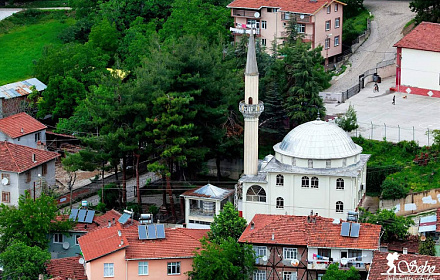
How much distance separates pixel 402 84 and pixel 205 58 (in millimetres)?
22130

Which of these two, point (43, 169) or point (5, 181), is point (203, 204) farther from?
point (5, 181)

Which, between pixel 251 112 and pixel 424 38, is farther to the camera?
pixel 424 38

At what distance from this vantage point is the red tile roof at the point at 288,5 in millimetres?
123562

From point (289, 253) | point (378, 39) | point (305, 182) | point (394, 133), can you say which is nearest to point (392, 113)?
point (394, 133)

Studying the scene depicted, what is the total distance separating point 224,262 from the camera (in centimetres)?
8338

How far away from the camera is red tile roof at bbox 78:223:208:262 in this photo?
8538 cm

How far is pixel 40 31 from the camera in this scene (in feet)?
474

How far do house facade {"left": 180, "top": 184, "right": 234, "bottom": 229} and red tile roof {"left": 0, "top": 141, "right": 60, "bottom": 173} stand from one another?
14.1 metres

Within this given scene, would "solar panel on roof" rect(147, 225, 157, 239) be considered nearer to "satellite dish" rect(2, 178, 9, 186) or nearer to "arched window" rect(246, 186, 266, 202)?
"arched window" rect(246, 186, 266, 202)

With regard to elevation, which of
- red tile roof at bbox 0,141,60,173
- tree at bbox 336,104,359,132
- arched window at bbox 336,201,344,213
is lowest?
arched window at bbox 336,201,344,213

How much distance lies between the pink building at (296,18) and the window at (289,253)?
40433 millimetres

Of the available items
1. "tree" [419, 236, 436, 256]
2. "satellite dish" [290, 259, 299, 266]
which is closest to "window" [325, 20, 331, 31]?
"tree" [419, 236, 436, 256]

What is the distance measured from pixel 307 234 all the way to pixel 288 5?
44.0 meters

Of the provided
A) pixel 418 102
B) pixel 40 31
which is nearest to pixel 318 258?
pixel 418 102
